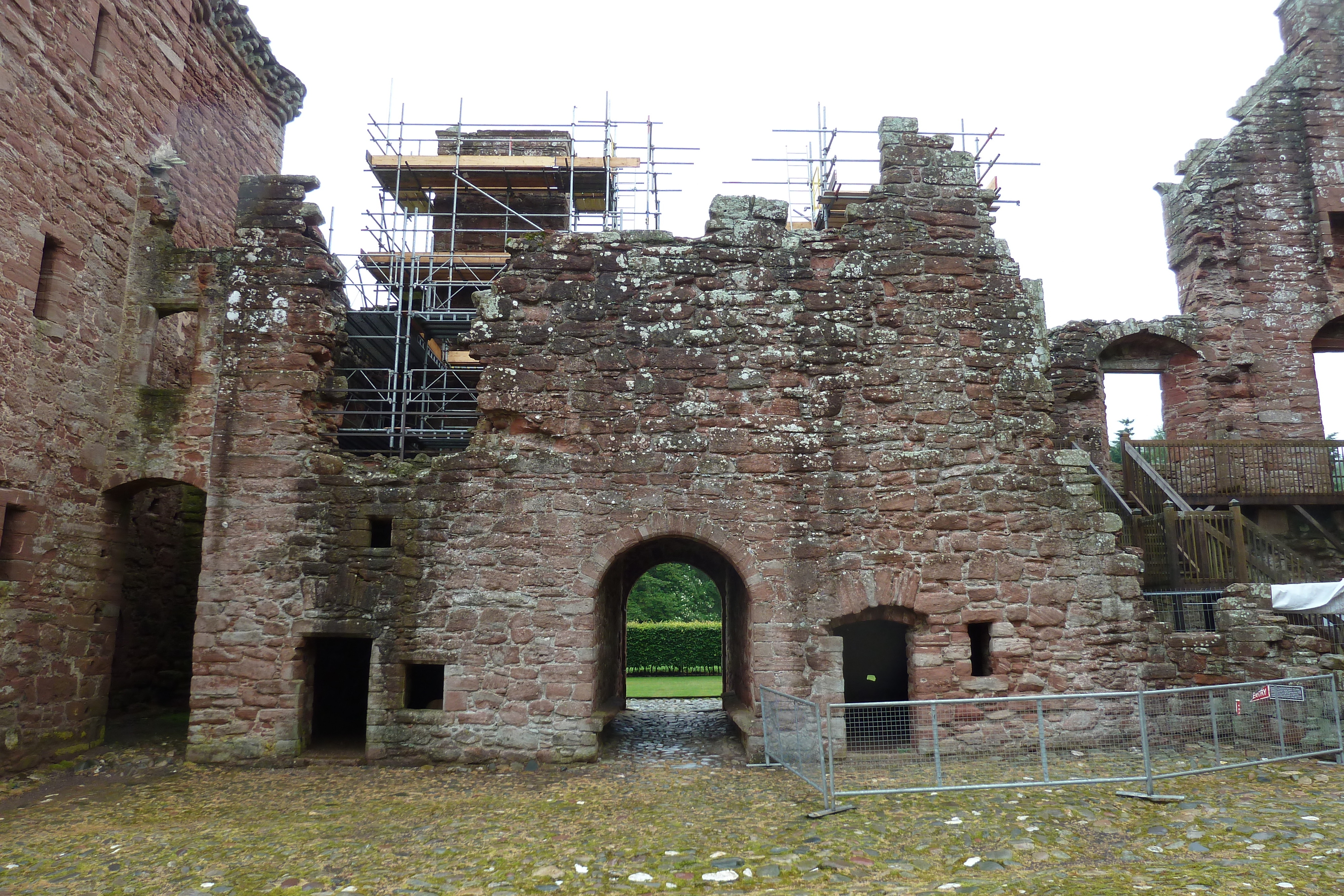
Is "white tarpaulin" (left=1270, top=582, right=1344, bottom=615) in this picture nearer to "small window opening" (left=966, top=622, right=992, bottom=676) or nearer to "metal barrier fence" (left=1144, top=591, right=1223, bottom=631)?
"metal barrier fence" (left=1144, top=591, right=1223, bottom=631)

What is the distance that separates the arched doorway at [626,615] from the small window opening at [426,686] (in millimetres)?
1956

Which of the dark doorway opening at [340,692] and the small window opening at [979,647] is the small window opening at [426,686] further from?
the small window opening at [979,647]

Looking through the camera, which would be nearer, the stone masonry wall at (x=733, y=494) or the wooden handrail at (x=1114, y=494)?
the stone masonry wall at (x=733, y=494)

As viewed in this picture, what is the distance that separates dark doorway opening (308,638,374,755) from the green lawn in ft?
14.7

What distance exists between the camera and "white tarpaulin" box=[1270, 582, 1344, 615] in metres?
8.42

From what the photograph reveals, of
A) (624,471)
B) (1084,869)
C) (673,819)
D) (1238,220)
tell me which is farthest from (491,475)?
(1238,220)

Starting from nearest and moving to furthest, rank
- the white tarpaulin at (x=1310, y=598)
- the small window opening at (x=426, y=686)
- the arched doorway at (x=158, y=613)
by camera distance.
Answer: the white tarpaulin at (x=1310, y=598), the small window opening at (x=426, y=686), the arched doorway at (x=158, y=613)

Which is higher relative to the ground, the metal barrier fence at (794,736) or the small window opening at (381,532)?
the small window opening at (381,532)

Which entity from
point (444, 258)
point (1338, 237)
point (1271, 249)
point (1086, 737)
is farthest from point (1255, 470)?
point (444, 258)

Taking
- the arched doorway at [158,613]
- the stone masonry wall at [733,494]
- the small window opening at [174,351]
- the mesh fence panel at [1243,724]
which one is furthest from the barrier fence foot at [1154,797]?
the small window opening at [174,351]

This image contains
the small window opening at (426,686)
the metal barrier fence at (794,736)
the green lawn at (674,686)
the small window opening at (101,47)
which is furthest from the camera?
the green lawn at (674,686)

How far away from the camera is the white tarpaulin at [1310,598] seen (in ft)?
27.6

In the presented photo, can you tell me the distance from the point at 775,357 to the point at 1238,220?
11.1m

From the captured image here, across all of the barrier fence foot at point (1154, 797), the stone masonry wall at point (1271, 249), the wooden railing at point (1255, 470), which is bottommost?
the barrier fence foot at point (1154, 797)
